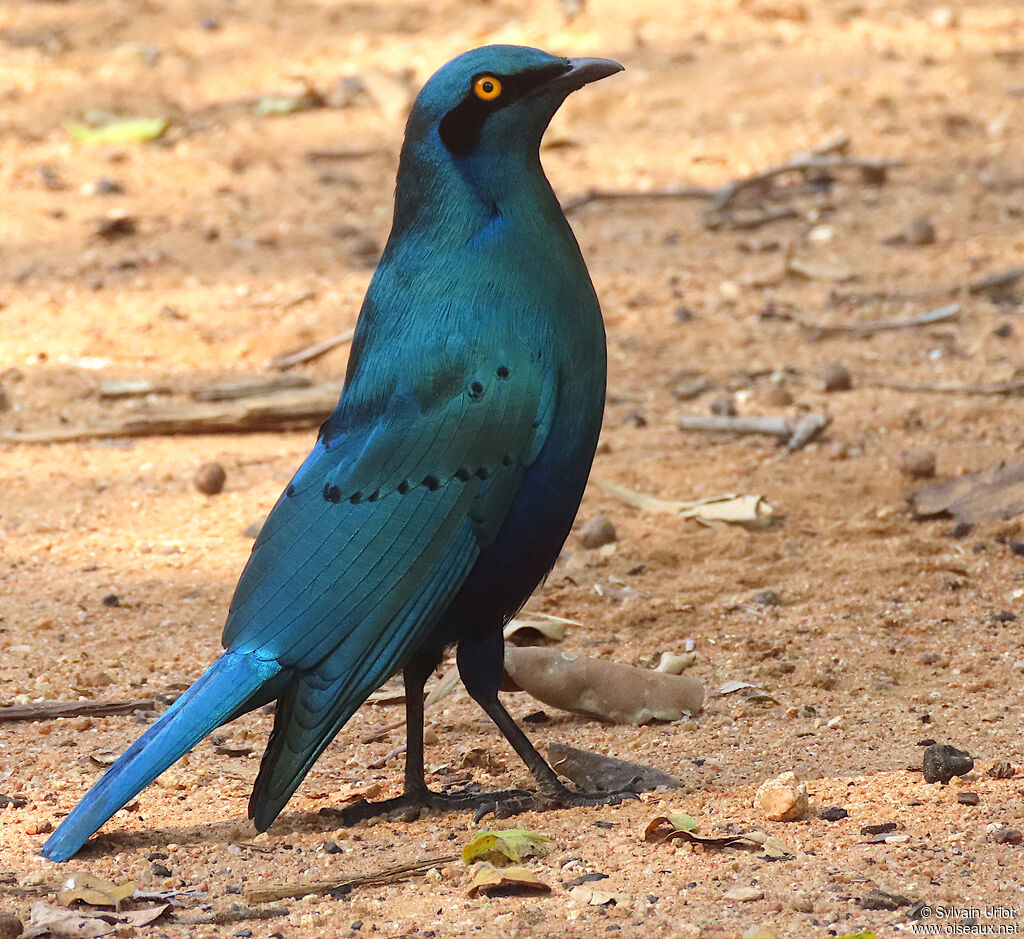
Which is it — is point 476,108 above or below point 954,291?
above

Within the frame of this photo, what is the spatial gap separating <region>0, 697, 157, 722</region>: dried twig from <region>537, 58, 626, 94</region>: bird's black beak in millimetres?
1741

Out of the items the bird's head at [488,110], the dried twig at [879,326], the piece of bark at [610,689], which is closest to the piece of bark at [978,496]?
the piece of bark at [610,689]

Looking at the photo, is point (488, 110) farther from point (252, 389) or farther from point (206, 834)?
point (252, 389)

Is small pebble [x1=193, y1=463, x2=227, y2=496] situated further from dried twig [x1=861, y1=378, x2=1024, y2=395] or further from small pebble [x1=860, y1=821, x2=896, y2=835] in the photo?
small pebble [x1=860, y1=821, x2=896, y2=835]

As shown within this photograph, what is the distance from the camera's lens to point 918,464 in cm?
501

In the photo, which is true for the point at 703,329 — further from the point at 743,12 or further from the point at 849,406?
the point at 743,12

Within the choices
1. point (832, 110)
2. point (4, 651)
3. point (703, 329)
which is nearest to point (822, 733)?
point (4, 651)

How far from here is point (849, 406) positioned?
5.71m

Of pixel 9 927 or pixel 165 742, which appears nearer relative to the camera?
pixel 9 927

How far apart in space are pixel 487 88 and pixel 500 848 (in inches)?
59.8

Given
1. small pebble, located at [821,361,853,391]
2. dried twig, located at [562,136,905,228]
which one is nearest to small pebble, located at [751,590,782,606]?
small pebble, located at [821,361,853,391]

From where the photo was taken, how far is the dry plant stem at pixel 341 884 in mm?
2863

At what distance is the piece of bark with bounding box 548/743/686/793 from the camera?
11.0ft

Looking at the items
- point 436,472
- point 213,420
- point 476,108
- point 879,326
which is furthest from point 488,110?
point 879,326
